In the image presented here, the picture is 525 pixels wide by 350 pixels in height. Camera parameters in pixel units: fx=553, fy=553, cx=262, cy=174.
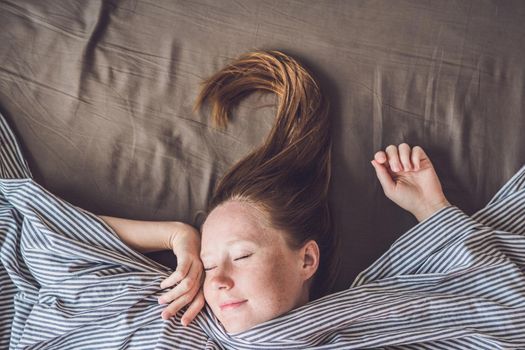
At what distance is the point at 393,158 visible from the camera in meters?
1.17

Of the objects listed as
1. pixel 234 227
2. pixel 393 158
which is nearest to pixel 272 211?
pixel 234 227

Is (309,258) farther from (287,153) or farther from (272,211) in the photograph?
(287,153)

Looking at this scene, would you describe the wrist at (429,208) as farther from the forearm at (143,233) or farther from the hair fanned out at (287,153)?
the forearm at (143,233)

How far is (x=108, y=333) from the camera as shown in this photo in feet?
3.43

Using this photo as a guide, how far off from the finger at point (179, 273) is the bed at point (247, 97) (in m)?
0.12

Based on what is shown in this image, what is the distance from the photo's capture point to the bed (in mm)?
1202

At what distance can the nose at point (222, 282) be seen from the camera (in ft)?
3.22

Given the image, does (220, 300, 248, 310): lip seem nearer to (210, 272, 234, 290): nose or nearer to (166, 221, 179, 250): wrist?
(210, 272, 234, 290): nose

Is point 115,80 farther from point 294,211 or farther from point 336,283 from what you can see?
point 336,283

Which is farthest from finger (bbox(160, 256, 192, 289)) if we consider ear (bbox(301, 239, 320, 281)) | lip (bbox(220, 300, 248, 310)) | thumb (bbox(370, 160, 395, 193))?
thumb (bbox(370, 160, 395, 193))

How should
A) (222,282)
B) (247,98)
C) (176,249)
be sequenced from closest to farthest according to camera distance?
(222,282), (176,249), (247,98)

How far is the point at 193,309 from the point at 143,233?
0.63 ft

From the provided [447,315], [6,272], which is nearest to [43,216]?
[6,272]

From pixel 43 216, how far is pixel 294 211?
0.50 m
